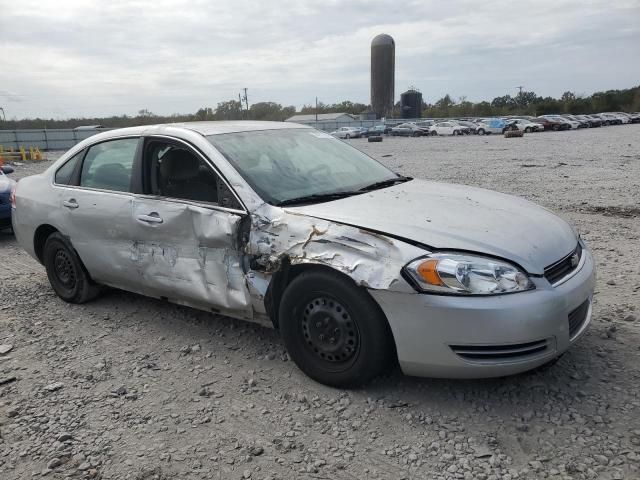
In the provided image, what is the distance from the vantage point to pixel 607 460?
95.1 inches

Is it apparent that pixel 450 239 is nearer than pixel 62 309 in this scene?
Yes

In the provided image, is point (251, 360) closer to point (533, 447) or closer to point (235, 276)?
point (235, 276)

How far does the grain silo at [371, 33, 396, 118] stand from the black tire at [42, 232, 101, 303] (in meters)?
76.5

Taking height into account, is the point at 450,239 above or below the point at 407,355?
above

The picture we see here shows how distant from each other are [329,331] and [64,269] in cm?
292

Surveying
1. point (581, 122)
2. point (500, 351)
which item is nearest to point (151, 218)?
point (500, 351)

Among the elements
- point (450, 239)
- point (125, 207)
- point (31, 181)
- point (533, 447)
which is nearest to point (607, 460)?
point (533, 447)

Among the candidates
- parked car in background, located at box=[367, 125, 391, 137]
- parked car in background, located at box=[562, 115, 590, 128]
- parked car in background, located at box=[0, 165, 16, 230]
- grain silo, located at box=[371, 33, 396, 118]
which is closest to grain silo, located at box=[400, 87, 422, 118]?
grain silo, located at box=[371, 33, 396, 118]

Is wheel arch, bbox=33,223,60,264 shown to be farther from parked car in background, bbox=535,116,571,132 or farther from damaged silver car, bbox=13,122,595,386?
parked car in background, bbox=535,116,571,132

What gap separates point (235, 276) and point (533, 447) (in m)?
1.93

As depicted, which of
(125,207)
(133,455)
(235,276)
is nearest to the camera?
(133,455)

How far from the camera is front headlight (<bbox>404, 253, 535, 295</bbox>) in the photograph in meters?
2.65

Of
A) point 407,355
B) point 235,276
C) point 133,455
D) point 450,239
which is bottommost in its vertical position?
point 133,455

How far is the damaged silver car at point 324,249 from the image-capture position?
8.80 feet
